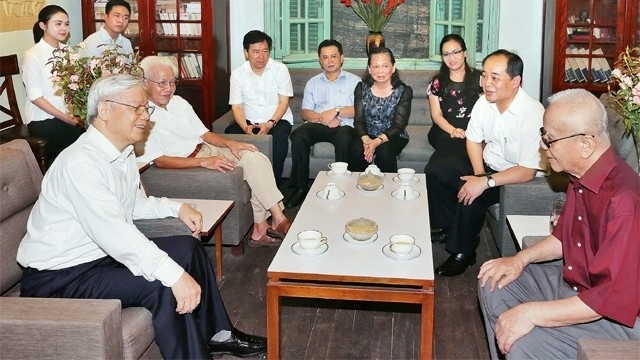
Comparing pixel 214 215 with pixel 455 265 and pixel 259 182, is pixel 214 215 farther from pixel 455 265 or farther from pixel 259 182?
pixel 455 265

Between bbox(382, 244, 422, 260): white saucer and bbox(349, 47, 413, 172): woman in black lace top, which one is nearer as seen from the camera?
bbox(382, 244, 422, 260): white saucer

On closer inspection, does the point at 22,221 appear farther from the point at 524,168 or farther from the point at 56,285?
the point at 524,168

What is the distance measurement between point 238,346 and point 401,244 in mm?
834

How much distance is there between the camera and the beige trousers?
454 cm

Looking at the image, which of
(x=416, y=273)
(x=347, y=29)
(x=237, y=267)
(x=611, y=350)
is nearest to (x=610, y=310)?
(x=611, y=350)

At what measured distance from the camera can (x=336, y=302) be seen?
3.76 meters

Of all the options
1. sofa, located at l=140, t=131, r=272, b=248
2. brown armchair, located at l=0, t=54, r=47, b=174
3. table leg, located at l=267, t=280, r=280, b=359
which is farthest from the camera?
brown armchair, located at l=0, t=54, r=47, b=174

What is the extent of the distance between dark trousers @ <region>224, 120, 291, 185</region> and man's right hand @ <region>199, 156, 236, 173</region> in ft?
3.87

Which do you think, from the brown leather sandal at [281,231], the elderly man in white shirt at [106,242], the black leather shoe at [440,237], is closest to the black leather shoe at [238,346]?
the elderly man in white shirt at [106,242]

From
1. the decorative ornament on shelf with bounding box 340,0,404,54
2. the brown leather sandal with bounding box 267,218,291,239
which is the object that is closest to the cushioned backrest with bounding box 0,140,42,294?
the brown leather sandal with bounding box 267,218,291,239

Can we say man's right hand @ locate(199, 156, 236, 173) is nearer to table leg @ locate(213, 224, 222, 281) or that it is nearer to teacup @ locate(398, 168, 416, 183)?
table leg @ locate(213, 224, 222, 281)

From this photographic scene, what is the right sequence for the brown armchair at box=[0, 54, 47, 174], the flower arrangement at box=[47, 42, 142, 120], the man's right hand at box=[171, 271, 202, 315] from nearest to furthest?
the man's right hand at box=[171, 271, 202, 315] → the flower arrangement at box=[47, 42, 142, 120] → the brown armchair at box=[0, 54, 47, 174]

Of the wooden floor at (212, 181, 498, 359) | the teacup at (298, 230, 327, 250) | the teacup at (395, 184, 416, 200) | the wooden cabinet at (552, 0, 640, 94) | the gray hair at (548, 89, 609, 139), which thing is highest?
the wooden cabinet at (552, 0, 640, 94)

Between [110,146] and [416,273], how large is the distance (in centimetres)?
123
